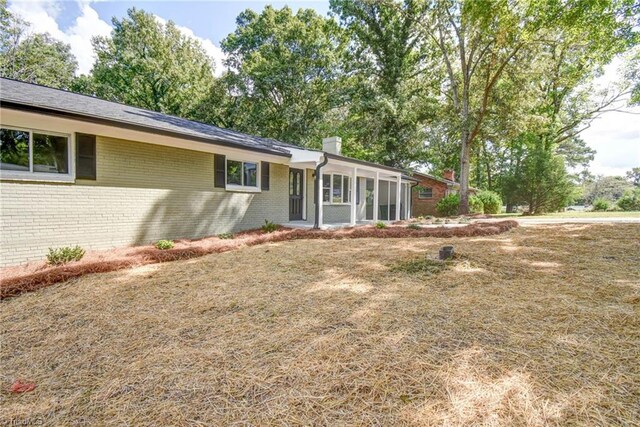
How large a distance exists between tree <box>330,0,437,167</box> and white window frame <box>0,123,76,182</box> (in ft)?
53.3

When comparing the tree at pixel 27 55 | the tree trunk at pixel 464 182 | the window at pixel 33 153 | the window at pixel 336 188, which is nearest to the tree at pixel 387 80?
the tree trunk at pixel 464 182

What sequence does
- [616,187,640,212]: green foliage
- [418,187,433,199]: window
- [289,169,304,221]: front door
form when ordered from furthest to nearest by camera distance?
[616,187,640,212]: green foliage → [418,187,433,199]: window → [289,169,304,221]: front door

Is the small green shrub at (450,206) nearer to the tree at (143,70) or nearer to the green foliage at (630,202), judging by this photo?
the tree at (143,70)

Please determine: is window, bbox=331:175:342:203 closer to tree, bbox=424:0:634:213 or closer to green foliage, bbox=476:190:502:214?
tree, bbox=424:0:634:213

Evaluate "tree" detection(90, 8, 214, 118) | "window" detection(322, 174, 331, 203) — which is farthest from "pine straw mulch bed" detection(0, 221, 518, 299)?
"tree" detection(90, 8, 214, 118)

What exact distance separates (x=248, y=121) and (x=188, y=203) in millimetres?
14876

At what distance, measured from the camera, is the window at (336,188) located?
12828 millimetres

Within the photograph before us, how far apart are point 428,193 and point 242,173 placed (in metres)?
17.9

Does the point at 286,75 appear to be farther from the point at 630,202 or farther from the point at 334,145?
the point at 630,202

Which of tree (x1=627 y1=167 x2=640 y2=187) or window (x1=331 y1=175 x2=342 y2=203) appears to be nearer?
window (x1=331 y1=175 x2=342 y2=203)

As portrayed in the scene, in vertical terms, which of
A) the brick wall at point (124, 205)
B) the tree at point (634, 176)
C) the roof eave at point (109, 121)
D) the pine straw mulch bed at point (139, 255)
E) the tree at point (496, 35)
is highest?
the tree at point (496, 35)

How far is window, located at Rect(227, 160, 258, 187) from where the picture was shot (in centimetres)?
952

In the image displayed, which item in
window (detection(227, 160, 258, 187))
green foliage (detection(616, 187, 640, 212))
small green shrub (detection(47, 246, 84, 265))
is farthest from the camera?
green foliage (detection(616, 187, 640, 212))

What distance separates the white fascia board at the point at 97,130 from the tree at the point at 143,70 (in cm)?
1601
